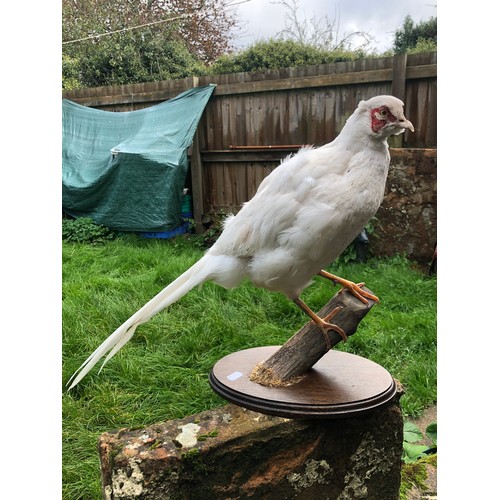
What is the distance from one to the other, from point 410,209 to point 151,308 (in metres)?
2.79

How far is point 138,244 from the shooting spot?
4.69m

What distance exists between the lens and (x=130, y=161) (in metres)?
4.71

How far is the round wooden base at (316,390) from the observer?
4.39ft

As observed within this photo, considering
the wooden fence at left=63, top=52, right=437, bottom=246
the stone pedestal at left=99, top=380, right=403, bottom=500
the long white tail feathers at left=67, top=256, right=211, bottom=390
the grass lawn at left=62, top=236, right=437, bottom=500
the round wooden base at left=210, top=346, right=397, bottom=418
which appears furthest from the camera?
the wooden fence at left=63, top=52, right=437, bottom=246

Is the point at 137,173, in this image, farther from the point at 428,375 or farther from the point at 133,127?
the point at 428,375

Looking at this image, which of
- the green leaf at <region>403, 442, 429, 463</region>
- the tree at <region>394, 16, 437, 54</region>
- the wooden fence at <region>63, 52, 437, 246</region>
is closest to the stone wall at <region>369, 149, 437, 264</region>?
the wooden fence at <region>63, 52, 437, 246</region>

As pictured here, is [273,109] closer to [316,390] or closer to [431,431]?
[431,431]

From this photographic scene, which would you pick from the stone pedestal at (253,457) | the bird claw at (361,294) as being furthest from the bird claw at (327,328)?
the stone pedestal at (253,457)

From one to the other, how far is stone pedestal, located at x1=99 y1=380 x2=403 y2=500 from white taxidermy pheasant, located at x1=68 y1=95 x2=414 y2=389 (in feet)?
1.02

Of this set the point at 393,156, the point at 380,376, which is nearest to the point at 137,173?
the point at 393,156

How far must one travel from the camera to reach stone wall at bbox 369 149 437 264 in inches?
142

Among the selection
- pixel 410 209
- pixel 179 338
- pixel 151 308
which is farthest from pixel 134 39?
pixel 151 308

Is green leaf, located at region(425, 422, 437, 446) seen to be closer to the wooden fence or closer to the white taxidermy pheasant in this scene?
the white taxidermy pheasant

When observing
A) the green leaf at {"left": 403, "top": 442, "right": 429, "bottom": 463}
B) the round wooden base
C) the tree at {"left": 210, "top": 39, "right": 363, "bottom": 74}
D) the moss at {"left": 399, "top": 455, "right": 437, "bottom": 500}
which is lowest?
the green leaf at {"left": 403, "top": 442, "right": 429, "bottom": 463}
